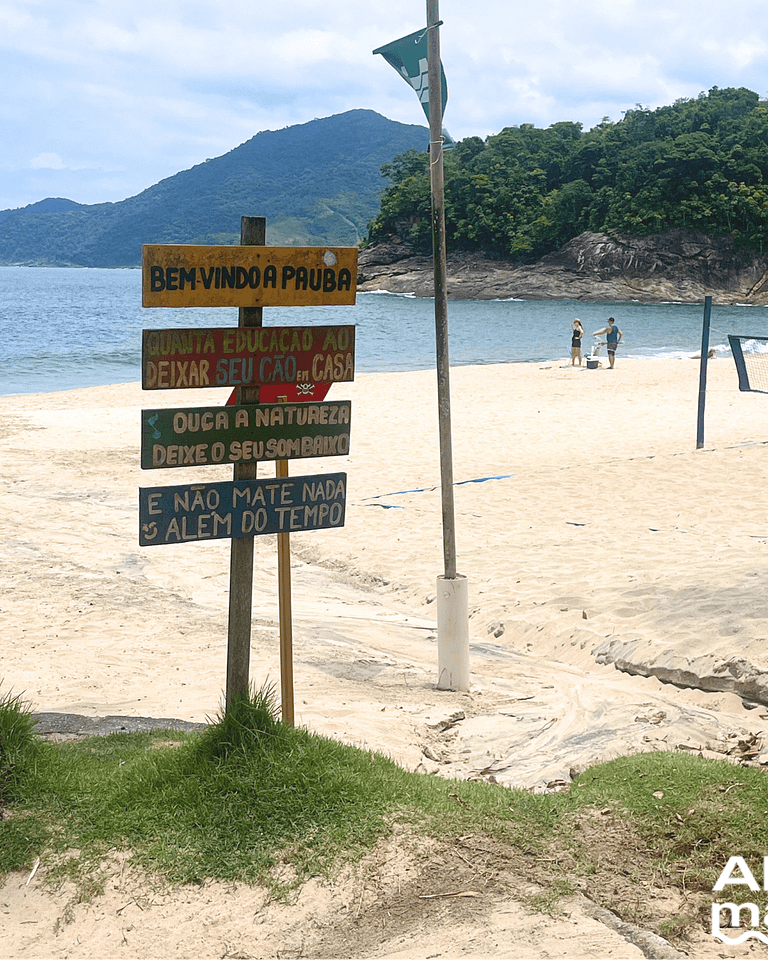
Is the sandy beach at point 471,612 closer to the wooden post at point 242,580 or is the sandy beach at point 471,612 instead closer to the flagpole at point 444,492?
the flagpole at point 444,492

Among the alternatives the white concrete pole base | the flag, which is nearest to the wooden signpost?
the white concrete pole base

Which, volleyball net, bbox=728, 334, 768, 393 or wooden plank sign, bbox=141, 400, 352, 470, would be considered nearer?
wooden plank sign, bbox=141, 400, 352, 470

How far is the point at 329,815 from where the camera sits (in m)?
3.59

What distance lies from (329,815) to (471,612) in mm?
3961

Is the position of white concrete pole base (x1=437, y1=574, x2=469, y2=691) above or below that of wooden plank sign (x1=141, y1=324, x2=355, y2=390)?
below

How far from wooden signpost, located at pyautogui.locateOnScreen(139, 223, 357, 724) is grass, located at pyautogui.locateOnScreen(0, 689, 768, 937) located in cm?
37

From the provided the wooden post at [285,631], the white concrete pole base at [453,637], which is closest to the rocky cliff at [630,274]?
the white concrete pole base at [453,637]

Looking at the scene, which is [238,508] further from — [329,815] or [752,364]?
[752,364]

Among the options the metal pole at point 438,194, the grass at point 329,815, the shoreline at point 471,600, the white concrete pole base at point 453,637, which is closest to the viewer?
the grass at point 329,815

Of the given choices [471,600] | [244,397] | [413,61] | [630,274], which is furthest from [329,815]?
[630,274]

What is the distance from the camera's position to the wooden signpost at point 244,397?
3.80m

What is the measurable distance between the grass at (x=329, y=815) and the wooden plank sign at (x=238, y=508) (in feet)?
2.23

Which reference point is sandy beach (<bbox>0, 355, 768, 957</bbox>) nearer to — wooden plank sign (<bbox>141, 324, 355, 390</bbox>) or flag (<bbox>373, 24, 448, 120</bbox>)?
wooden plank sign (<bbox>141, 324, 355, 390</bbox>)
